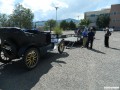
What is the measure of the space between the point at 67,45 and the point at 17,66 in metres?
6.62

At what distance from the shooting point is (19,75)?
248 inches

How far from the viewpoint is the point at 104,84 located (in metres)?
5.34

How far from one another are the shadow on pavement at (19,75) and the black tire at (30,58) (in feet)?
0.69

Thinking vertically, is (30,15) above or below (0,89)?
above

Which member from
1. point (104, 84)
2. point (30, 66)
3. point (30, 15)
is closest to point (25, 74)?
point (30, 66)

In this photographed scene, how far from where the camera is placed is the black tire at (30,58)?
6594 millimetres

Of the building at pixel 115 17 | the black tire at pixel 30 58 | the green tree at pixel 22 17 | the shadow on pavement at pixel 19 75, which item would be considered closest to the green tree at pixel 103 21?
the building at pixel 115 17

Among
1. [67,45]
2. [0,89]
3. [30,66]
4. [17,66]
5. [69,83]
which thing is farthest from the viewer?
[67,45]

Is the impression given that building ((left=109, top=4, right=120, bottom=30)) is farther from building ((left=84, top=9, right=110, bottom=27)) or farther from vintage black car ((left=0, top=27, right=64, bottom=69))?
vintage black car ((left=0, top=27, right=64, bottom=69))

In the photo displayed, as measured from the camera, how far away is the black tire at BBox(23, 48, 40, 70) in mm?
6594

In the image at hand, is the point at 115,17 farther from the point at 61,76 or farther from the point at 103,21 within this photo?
the point at 61,76

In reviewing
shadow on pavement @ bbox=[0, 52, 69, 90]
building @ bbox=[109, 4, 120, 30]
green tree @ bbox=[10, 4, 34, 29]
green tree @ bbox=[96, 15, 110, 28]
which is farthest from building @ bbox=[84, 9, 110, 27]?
shadow on pavement @ bbox=[0, 52, 69, 90]

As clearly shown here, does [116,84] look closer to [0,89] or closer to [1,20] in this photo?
[0,89]

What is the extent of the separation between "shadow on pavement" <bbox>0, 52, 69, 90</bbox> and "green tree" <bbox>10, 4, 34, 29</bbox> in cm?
2643
